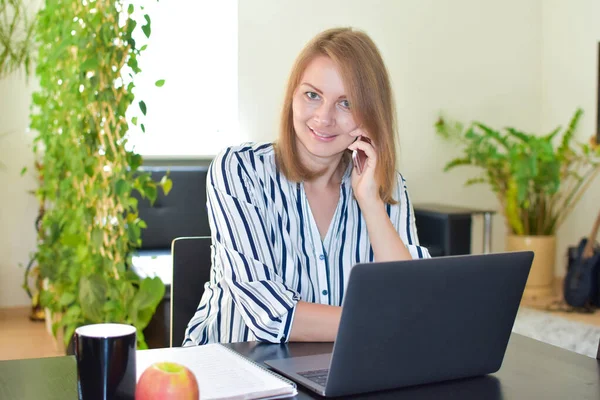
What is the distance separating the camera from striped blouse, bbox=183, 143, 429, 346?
159 centimetres

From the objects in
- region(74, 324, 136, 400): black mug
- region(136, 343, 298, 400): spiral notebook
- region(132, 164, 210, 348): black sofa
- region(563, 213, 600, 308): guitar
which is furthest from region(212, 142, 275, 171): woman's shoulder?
region(563, 213, 600, 308): guitar

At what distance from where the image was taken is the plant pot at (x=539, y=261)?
537cm

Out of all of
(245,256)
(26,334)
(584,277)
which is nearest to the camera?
(245,256)

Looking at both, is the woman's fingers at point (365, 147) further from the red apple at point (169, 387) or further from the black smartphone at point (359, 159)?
the red apple at point (169, 387)

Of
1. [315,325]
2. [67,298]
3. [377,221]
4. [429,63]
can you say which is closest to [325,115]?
[377,221]

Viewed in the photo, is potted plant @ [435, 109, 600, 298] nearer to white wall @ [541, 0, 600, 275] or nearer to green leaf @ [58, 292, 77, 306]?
white wall @ [541, 0, 600, 275]

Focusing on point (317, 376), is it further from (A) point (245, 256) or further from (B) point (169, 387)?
(A) point (245, 256)

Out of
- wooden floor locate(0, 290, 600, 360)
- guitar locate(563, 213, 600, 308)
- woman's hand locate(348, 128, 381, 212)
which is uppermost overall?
woman's hand locate(348, 128, 381, 212)

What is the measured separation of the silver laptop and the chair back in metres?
0.51

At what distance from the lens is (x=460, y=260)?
108 centimetres

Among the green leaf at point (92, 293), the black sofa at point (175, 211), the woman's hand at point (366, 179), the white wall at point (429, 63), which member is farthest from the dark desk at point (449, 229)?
the woman's hand at point (366, 179)

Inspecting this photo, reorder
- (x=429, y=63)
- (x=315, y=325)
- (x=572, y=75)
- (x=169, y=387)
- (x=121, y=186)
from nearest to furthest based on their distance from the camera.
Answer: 1. (x=169, y=387)
2. (x=315, y=325)
3. (x=121, y=186)
4. (x=429, y=63)
5. (x=572, y=75)

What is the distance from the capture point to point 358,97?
1749 millimetres

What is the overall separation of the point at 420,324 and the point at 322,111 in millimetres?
801
